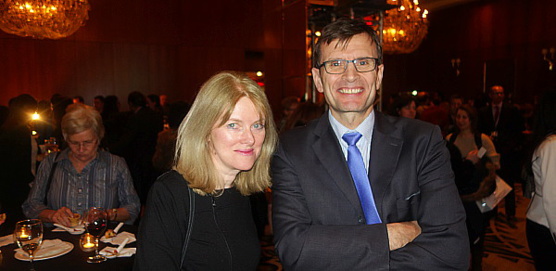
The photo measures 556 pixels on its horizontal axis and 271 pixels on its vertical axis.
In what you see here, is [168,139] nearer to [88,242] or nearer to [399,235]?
[88,242]

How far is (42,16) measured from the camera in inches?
249

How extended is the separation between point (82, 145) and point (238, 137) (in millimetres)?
1855

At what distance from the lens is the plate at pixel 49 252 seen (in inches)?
89.9

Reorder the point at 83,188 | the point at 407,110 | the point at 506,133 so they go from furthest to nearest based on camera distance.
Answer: the point at 506,133, the point at 407,110, the point at 83,188

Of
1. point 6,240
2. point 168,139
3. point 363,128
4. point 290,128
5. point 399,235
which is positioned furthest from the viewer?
point 290,128

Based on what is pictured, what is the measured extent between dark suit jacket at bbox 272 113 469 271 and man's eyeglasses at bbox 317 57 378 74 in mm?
245

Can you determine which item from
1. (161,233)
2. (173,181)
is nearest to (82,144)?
(173,181)

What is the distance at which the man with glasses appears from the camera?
154 cm

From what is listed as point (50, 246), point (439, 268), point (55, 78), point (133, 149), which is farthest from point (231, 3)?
point (439, 268)

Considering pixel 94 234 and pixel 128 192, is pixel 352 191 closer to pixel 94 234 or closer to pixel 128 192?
pixel 94 234

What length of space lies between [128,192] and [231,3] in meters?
10.6

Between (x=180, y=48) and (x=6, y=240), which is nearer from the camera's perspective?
(x=6, y=240)

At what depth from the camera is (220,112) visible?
1.68 meters

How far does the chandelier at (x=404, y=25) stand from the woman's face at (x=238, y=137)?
641 cm
